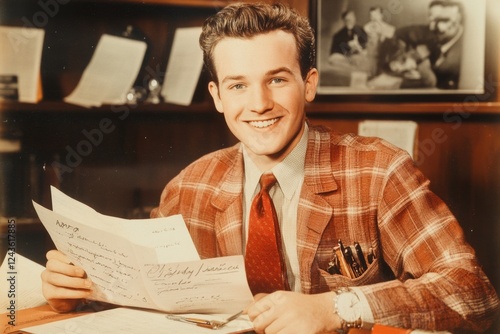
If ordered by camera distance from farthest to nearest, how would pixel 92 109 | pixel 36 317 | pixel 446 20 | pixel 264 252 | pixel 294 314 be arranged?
1. pixel 92 109
2. pixel 446 20
3. pixel 264 252
4. pixel 36 317
5. pixel 294 314

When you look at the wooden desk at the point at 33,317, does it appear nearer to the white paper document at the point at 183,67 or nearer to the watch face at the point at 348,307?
the watch face at the point at 348,307

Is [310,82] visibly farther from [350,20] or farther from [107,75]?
[107,75]

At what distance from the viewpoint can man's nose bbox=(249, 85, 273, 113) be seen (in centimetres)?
111

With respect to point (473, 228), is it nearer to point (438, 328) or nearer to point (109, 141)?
point (438, 328)

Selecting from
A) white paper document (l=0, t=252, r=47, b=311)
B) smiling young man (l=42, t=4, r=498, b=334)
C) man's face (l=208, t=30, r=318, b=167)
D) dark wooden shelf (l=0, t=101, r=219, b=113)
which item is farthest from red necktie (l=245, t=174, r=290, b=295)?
dark wooden shelf (l=0, t=101, r=219, b=113)

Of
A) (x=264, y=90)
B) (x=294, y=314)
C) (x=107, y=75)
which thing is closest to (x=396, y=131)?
(x=264, y=90)

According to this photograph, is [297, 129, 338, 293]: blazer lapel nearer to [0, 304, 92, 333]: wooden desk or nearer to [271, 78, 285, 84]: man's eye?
[271, 78, 285, 84]: man's eye

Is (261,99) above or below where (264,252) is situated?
above

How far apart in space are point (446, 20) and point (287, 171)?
23.0 inches

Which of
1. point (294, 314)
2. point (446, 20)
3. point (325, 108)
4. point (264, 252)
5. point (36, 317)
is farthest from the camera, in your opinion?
point (325, 108)

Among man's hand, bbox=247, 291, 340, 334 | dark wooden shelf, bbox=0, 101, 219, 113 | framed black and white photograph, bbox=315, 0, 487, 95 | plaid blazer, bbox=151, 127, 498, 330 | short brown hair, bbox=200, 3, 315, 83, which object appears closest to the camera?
man's hand, bbox=247, 291, 340, 334

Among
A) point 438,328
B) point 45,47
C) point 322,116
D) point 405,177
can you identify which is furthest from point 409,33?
point 45,47

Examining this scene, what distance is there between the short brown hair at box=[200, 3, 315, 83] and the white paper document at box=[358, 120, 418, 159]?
0.51m

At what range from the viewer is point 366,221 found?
1131mm
